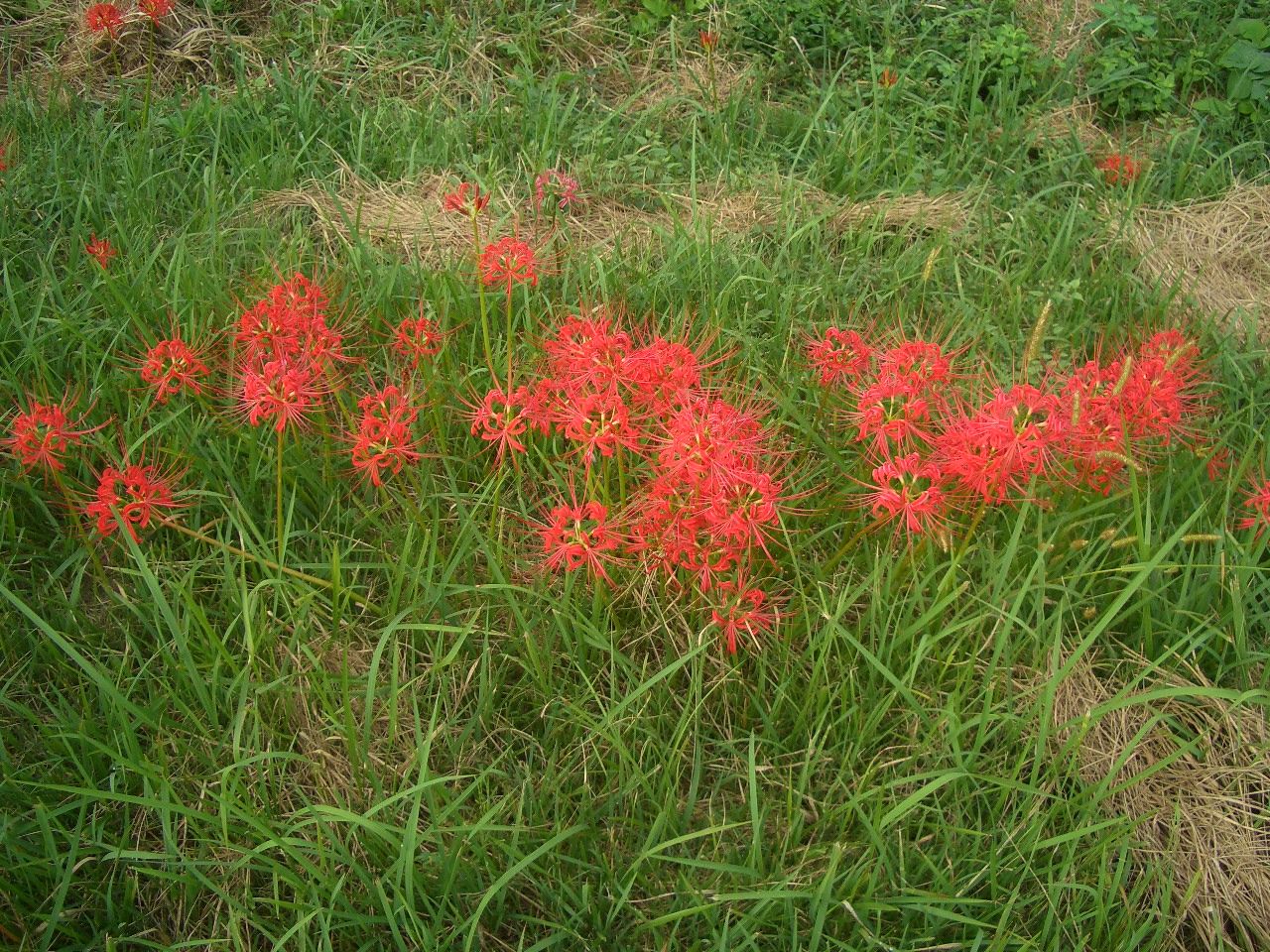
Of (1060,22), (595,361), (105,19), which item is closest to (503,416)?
(595,361)

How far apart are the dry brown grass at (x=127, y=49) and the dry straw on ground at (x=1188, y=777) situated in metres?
3.81

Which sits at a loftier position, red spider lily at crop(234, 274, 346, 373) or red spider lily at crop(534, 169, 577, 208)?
red spider lily at crop(234, 274, 346, 373)

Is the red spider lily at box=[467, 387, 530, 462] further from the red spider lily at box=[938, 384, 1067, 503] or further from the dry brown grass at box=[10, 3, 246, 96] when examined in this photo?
the dry brown grass at box=[10, 3, 246, 96]

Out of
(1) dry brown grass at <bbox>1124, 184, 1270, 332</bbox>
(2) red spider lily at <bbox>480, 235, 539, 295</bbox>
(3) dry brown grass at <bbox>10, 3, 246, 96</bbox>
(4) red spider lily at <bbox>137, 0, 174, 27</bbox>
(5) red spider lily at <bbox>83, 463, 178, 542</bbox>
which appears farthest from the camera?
(3) dry brown grass at <bbox>10, 3, 246, 96</bbox>

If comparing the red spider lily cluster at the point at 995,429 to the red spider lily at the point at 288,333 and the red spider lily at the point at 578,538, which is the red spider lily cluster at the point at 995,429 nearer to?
the red spider lily at the point at 578,538

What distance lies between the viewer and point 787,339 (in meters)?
2.94

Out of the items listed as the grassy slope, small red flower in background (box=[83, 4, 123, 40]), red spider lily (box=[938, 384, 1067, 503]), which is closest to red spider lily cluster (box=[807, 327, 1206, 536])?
red spider lily (box=[938, 384, 1067, 503])

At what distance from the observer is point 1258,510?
238cm

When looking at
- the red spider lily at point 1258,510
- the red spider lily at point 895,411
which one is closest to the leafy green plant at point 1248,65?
the red spider lily at point 1258,510

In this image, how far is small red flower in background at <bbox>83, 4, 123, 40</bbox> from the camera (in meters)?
3.91

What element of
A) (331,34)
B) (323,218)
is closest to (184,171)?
(323,218)

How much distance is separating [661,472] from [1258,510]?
4.22ft

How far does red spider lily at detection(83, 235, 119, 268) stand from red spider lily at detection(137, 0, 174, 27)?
1178 millimetres

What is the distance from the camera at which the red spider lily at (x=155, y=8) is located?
3830mm
